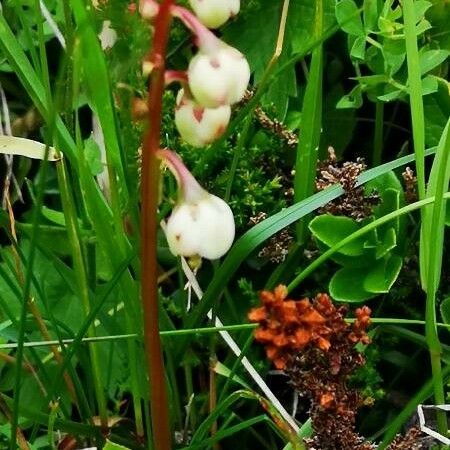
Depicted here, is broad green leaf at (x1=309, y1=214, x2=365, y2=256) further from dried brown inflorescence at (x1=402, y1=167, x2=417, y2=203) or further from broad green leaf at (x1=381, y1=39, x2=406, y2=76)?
broad green leaf at (x1=381, y1=39, x2=406, y2=76)

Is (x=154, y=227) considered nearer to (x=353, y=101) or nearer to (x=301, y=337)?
(x=301, y=337)

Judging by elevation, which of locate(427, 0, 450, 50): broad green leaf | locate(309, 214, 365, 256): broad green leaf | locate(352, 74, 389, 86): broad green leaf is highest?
locate(427, 0, 450, 50): broad green leaf

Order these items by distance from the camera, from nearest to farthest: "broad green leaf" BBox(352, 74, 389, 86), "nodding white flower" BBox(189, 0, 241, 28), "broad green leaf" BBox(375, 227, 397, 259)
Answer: "nodding white flower" BBox(189, 0, 241, 28) < "broad green leaf" BBox(375, 227, 397, 259) < "broad green leaf" BBox(352, 74, 389, 86)

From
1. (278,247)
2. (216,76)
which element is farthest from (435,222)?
(216,76)

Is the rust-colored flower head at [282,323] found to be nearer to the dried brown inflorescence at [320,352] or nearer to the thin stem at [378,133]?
the dried brown inflorescence at [320,352]

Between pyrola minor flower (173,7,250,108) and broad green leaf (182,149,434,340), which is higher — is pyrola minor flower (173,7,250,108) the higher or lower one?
the higher one

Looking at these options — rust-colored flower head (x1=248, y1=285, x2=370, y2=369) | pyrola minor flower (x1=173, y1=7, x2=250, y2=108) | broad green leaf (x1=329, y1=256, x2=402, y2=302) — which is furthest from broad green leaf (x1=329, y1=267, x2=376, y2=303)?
pyrola minor flower (x1=173, y1=7, x2=250, y2=108)

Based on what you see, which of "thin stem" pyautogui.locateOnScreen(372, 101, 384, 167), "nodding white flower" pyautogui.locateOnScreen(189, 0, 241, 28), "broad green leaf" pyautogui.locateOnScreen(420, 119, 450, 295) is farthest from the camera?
"thin stem" pyautogui.locateOnScreen(372, 101, 384, 167)

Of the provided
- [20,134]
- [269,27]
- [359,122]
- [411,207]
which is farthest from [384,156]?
[20,134]
